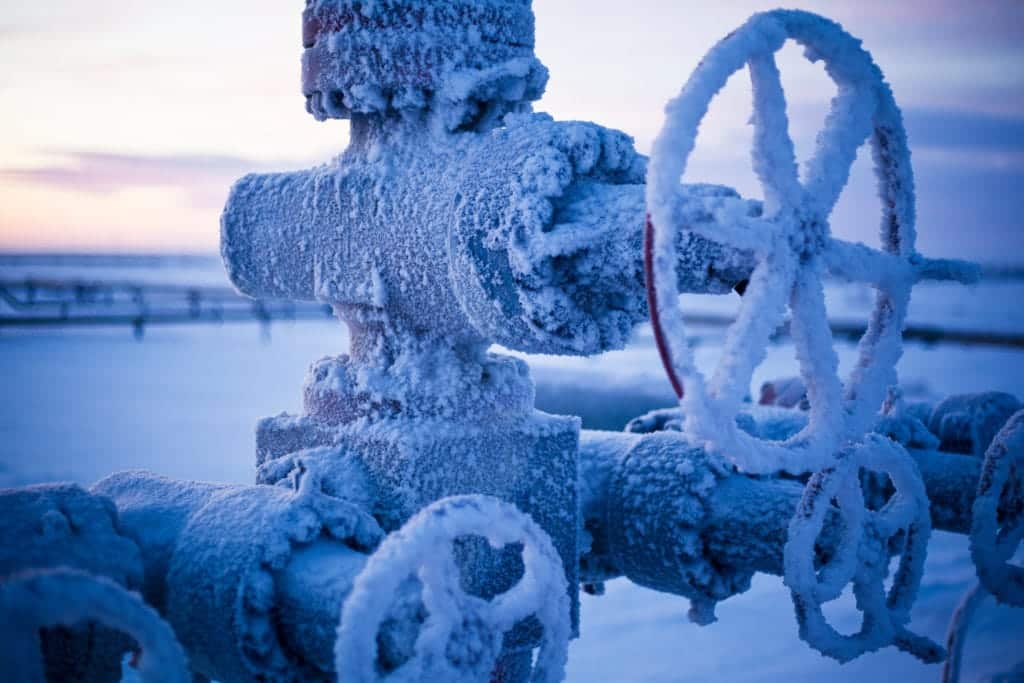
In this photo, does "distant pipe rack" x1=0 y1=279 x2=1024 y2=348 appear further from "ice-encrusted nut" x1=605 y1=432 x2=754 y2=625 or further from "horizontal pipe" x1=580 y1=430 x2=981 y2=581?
"ice-encrusted nut" x1=605 y1=432 x2=754 y2=625

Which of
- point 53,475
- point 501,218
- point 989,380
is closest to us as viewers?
point 501,218

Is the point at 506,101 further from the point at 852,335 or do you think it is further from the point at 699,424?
the point at 852,335

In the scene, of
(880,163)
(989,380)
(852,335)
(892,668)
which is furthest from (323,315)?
(880,163)

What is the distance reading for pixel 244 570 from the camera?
1.41 metres

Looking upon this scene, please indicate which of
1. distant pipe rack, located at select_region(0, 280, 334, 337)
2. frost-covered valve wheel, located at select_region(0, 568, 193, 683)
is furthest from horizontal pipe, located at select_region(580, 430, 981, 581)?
distant pipe rack, located at select_region(0, 280, 334, 337)

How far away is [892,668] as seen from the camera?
8.98ft

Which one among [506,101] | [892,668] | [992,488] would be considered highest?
[506,101]

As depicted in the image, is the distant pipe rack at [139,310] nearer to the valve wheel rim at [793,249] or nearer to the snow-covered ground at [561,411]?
the snow-covered ground at [561,411]

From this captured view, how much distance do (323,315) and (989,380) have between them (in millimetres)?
8923

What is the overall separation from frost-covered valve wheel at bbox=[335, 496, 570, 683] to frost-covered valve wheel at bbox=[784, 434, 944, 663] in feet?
1.55

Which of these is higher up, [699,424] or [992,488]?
[699,424]

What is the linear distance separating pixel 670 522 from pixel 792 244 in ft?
2.79

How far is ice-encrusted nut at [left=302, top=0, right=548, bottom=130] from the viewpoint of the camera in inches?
67.8

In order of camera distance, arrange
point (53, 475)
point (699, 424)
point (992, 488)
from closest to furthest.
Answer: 1. point (699, 424)
2. point (992, 488)
3. point (53, 475)
